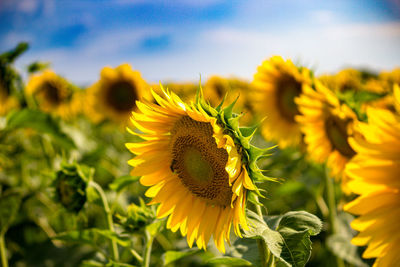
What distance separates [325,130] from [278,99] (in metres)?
1.00

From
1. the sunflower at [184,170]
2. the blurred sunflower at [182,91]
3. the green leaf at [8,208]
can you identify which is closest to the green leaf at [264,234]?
the sunflower at [184,170]

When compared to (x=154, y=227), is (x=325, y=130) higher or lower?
higher

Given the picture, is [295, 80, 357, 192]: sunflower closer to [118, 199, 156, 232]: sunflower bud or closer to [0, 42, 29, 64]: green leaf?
[118, 199, 156, 232]: sunflower bud

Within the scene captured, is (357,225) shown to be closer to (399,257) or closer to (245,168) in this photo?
(399,257)

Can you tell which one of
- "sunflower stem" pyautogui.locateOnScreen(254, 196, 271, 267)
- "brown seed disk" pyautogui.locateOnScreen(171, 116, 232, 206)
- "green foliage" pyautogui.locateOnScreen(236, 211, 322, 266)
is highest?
"brown seed disk" pyautogui.locateOnScreen(171, 116, 232, 206)

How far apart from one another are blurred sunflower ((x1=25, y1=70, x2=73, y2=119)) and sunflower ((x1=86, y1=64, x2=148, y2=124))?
11.4 inches

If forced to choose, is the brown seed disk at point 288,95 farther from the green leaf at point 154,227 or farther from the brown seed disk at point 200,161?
the green leaf at point 154,227

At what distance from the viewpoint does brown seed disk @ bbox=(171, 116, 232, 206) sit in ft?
4.66

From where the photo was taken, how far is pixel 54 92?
4.62 meters

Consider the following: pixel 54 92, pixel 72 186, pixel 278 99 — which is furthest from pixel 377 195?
pixel 54 92

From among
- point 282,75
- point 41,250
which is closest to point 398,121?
point 282,75

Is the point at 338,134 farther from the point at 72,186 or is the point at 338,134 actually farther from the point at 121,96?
the point at 121,96

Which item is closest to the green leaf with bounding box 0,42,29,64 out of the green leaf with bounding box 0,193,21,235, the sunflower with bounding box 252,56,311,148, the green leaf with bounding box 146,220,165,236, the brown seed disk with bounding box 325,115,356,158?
the green leaf with bounding box 0,193,21,235

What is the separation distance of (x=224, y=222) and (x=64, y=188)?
82 cm
